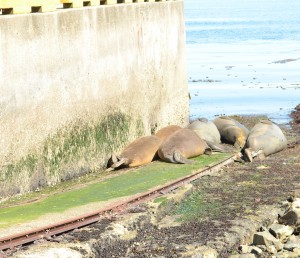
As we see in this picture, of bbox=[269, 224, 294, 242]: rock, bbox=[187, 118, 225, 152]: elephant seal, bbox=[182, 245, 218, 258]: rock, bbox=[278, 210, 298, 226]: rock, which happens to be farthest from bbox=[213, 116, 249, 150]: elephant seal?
bbox=[182, 245, 218, 258]: rock

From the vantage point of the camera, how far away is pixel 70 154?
50.9ft

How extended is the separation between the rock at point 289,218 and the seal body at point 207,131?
5.78 metres

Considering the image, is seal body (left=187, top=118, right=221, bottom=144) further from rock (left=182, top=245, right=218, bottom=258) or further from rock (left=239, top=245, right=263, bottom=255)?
rock (left=182, top=245, right=218, bottom=258)

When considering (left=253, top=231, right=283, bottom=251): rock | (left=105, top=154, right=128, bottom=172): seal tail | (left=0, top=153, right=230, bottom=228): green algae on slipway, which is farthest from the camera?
(left=105, top=154, right=128, bottom=172): seal tail

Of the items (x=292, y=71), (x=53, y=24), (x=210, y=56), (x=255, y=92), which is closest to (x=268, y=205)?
(x=53, y=24)

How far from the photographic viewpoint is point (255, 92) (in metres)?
31.1

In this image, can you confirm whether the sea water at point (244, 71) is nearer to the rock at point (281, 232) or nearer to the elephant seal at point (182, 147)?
the elephant seal at point (182, 147)

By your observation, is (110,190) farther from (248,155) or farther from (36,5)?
(248,155)

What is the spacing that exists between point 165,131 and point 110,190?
467 centimetres

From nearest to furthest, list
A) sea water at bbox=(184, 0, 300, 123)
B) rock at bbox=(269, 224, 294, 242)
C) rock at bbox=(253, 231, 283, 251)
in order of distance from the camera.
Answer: rock at bbox=(253, 231, 283, 251)
rock at bbox=(269, 224, 294, 242)
sea water at bbox=(184, 0, 300, 123)

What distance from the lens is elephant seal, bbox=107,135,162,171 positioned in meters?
16.8

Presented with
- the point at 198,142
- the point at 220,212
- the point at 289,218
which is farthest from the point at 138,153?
the point at 289,218

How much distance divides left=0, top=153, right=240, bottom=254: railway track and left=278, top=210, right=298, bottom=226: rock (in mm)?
1826

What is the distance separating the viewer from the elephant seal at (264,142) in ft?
60.0
